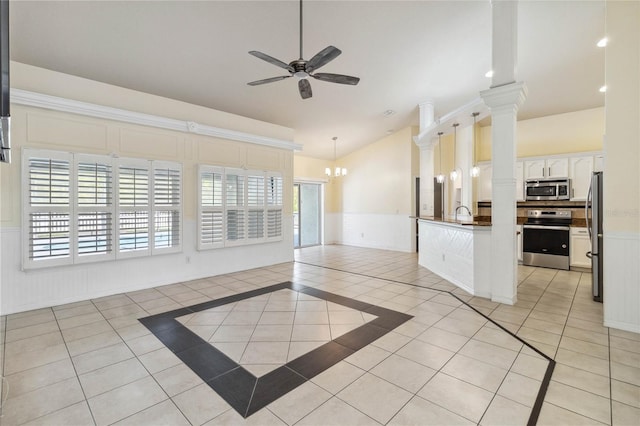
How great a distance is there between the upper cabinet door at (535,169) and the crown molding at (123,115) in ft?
18.8

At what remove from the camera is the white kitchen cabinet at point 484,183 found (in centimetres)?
709

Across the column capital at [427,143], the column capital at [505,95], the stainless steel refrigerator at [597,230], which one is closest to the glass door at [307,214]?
the column capital at [427,143]

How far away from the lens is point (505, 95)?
3.66 metres

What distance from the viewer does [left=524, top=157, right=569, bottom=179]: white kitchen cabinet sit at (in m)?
6.12

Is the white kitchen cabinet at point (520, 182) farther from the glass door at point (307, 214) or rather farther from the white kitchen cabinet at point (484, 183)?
the glass door at point (307, 214)

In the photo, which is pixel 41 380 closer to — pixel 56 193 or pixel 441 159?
pixel 56 193

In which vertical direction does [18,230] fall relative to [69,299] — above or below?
above

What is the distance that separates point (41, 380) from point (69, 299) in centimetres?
215

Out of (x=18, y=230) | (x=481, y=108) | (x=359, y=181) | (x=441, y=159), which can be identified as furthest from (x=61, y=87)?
(x=441, y=159)

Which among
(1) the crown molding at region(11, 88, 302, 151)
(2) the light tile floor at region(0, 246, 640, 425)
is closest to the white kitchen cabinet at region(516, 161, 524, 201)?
(2) the light tile floor at region(0, 246, 640, 425)

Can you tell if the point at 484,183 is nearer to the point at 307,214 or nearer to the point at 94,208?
the point at 307,214

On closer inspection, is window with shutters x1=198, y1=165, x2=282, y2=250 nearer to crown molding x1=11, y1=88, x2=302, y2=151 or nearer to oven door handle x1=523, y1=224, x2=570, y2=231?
crown molding x1=11, y1=88, x2=302, y2=151

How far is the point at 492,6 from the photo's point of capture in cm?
361

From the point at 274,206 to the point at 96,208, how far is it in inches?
122
